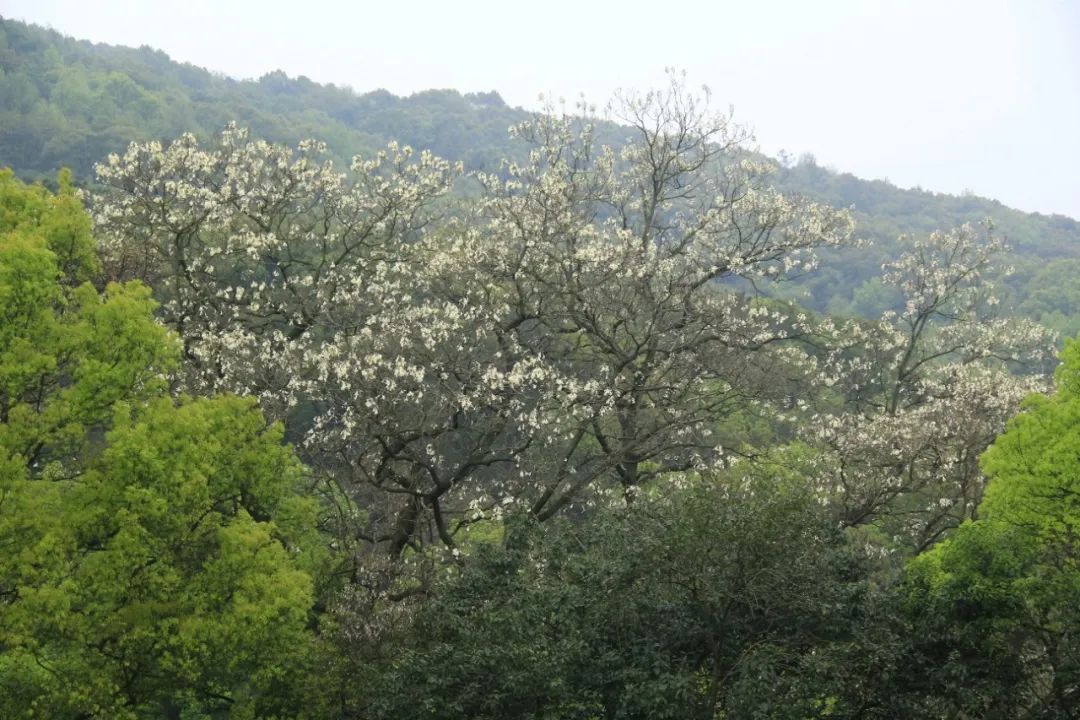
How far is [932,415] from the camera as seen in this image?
25.5 meters

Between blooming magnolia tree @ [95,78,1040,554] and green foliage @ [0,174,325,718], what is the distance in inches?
138

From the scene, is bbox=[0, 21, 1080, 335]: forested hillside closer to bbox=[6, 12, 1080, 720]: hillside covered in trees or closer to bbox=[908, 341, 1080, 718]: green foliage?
bbox=[6, 12, 1080, 720]: hillside covered in trees

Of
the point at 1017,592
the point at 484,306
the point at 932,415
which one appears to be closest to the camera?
the point at 1017,592

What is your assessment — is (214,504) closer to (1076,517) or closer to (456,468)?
(456,468)

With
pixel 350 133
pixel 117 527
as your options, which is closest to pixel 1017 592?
pixel 117 527

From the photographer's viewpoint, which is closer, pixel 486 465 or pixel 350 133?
pixel 486 465

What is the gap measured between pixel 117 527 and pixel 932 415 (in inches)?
755

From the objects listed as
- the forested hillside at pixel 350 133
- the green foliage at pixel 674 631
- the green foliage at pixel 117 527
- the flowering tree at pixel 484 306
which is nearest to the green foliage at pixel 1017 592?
the green foliage at pixel 674 631

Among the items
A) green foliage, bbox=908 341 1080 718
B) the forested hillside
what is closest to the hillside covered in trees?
green foliage, bbox=908 341 1080 718

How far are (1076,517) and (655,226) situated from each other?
1230 centimetres

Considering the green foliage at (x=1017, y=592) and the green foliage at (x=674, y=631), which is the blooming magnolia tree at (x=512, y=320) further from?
the green foliage at (x=1017, y=592)

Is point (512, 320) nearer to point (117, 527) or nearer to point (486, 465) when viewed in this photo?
point (486, 465)

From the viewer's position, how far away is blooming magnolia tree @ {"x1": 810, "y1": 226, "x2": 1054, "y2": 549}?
2328 centimetres

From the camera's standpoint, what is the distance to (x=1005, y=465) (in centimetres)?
1566
